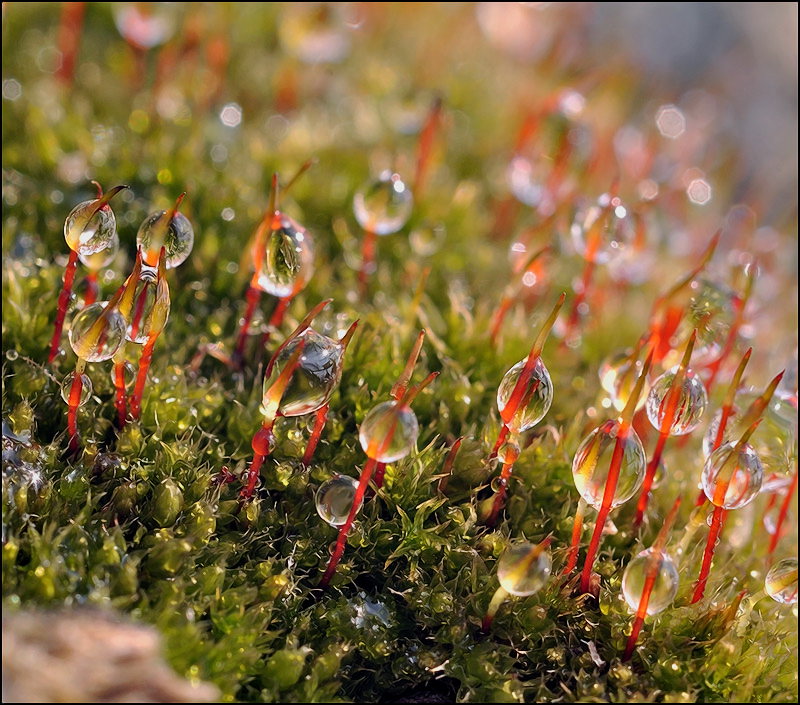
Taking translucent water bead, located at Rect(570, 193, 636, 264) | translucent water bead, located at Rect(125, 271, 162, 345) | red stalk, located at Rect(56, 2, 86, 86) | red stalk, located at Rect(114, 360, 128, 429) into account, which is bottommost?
red stalk, located at Rect(114, 360, 128, 429)

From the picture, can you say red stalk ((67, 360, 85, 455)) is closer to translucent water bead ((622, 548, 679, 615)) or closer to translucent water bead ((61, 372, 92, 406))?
translucent water bead ((61, 372, 92, 406))

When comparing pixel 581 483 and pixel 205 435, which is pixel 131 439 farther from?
pixel 581 483

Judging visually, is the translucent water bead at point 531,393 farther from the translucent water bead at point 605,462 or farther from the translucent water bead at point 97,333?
the translucent water bead at point 97,333

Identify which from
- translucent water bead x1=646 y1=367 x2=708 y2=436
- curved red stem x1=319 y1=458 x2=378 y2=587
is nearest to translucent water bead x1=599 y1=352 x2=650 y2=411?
translucent water bead x1=646 y1=367 x2=708 y2=436

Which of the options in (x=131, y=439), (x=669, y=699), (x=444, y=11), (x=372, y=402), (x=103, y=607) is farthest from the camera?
(x=444, y=11)

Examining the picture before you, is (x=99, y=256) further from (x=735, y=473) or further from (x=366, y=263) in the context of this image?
(x=735, y=473)

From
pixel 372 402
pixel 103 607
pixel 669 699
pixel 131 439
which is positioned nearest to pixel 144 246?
pixel 131 439

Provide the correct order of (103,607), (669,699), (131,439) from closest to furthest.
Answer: (103,607) < (669,699) < (131,439)
